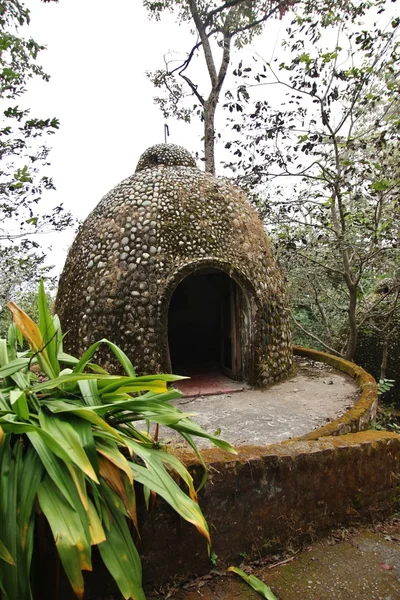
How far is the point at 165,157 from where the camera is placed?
6.86 m

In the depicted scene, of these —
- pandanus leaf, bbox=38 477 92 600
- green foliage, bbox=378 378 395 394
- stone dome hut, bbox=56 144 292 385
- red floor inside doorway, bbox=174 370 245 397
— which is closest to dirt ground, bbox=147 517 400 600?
pandanus leaf, bbox=38 477 92 600

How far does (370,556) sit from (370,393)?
123 inches

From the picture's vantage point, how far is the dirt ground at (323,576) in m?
1.81

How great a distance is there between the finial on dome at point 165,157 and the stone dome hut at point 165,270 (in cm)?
47

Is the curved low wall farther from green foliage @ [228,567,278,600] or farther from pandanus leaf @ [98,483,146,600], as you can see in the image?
pandanus leaf @ [98,483,146,600]

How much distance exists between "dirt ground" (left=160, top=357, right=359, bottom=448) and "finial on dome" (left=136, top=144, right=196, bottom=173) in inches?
161

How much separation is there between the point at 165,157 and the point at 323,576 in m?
6.38

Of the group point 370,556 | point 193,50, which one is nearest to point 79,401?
point 370,556

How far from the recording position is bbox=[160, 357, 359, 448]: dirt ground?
12.9 ft

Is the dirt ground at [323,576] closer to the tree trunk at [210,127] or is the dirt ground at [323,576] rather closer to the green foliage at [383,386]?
the green foliage at [383,386]

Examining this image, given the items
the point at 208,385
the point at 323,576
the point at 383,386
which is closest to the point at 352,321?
the point at 383,386

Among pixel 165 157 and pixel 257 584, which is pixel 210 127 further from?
pixel 257 584

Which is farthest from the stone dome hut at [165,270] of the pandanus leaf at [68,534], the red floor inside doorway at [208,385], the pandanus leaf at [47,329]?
the pandanus leaf at [68,534]

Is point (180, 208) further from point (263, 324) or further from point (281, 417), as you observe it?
point (281, 417)
